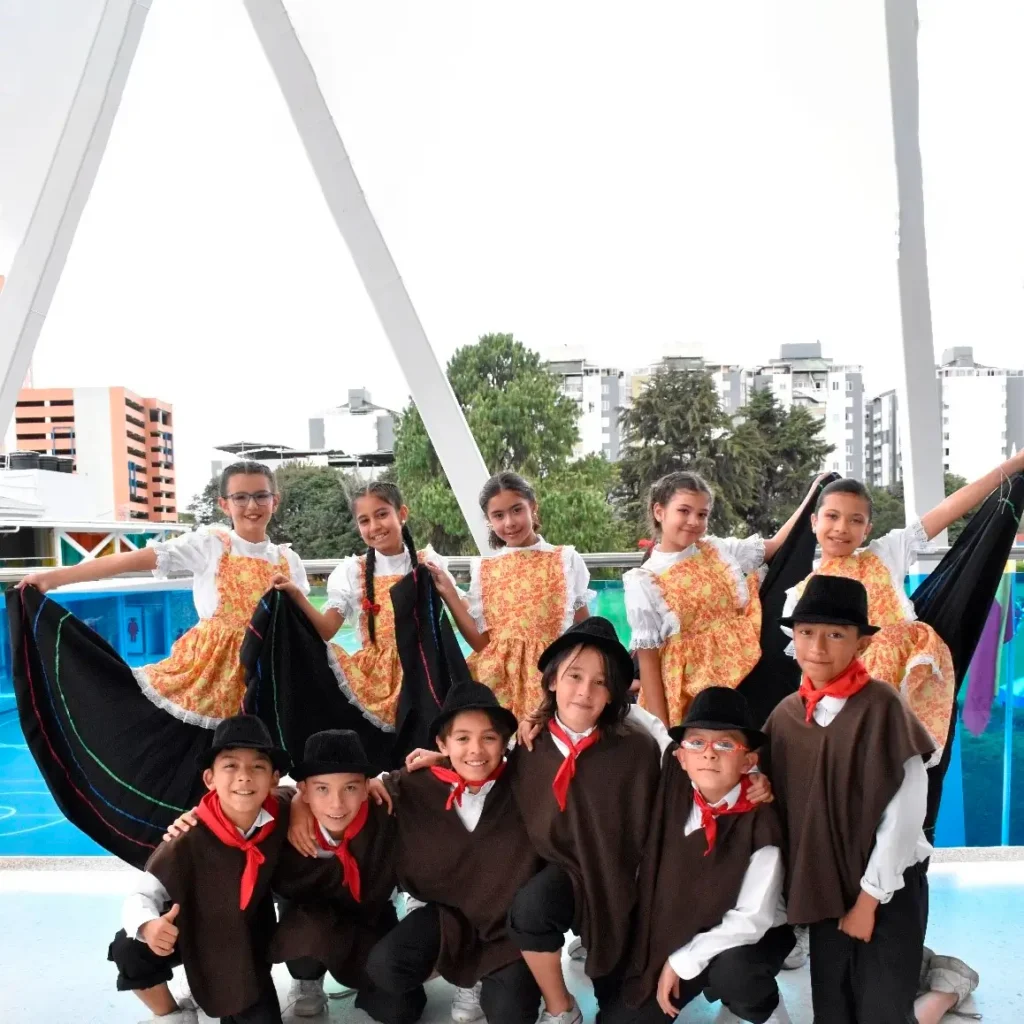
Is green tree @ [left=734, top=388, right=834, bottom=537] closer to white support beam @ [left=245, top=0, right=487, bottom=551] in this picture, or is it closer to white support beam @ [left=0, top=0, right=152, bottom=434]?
white support beam @ [left=245, top=0, right=487, bottom=551]

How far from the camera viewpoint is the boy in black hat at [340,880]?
177cm

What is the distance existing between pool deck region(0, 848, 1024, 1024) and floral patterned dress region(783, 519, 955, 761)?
1.77 ft

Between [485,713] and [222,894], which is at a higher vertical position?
[485,713]

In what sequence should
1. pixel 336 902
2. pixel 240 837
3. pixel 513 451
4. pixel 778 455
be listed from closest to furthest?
1. pixel 240 837
2. pixel 336 902
3. pixel 513 451
4. pixel 778 455

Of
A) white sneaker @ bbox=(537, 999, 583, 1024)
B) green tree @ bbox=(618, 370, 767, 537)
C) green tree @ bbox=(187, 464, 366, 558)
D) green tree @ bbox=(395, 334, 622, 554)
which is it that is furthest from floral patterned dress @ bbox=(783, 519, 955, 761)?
green tree @ bbox=(618, 370, 767, 537)

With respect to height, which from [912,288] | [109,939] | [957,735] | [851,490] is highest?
[912,288]

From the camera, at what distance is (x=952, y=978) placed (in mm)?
1820

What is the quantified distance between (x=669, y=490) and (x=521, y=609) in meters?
0.47

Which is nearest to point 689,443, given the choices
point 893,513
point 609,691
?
point 893,513

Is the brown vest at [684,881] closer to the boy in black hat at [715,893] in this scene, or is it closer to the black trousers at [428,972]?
the boy in black hat at [715,893]

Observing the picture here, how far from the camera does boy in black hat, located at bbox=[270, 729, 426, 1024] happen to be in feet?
5.80

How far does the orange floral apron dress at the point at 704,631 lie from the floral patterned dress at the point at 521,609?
0.24 metres

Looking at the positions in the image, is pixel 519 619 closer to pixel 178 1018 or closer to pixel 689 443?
pixel 178 1018

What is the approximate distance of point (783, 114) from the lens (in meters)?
23.7
